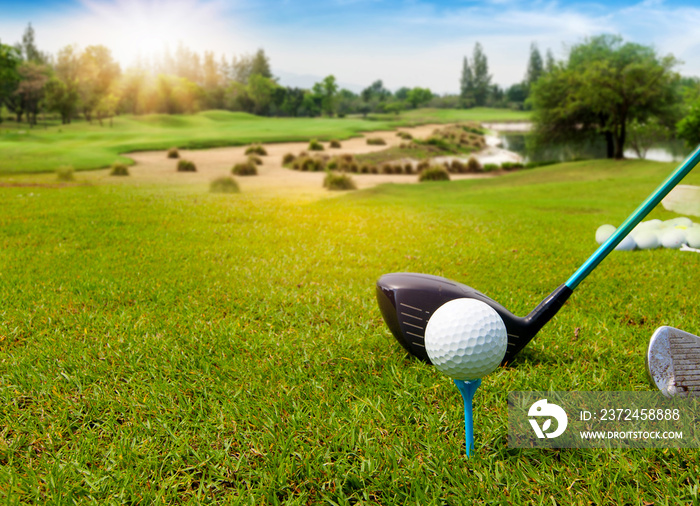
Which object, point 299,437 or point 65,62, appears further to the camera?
point 65,62

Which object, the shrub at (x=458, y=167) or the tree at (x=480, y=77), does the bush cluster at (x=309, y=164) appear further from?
the tree at (x=480, y=77)

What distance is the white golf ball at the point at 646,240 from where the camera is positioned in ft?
16.4

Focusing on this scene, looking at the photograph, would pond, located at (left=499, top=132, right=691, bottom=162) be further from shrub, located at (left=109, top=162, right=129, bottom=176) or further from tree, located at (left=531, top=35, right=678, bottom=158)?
shrub, located at (left=109, top=162, right=129, bottom=176)

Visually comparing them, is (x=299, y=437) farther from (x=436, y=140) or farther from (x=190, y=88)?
(x=190, y=88)

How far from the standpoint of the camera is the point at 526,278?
13.3 ft

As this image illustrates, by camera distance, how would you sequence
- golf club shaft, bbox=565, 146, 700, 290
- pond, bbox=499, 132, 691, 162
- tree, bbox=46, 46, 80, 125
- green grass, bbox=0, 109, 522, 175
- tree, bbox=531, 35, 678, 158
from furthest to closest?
tree, bbox=46, 46, 80, 125, pond, bbox=499, 132, 691, 162, tree, bbox=531, 35, 678, 158, green grass, bbox=0, 109, 522, 175, golf club shaft, bbox=565, 146, 700, 290

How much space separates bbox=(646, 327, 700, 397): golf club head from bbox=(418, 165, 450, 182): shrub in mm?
16729

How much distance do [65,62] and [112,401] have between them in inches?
2662

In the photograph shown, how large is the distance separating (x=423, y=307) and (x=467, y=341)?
69 cm

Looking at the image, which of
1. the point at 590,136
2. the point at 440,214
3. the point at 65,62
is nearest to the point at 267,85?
the point at 65,62

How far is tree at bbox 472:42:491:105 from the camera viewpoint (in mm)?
97375

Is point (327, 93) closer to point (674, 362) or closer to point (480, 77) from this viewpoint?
point (480, 77)

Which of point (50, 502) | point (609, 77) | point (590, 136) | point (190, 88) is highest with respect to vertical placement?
point (190, 88)

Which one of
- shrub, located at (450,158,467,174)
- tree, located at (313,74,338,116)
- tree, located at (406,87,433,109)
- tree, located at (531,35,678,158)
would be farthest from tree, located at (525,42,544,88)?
shrub, located at (450,158,467,174)
